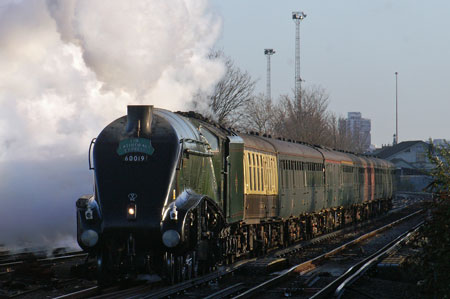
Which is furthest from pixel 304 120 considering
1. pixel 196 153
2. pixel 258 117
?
pixel 196 153

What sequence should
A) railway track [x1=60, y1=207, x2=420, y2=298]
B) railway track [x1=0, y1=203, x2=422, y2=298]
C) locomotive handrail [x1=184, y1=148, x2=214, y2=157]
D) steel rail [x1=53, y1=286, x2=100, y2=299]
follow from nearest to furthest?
1. steel rail [x1=53, y1=286, x2=100, y2=299]
2. railway track [x1=0, y1=203, x2=422, y2=298]
3. railway track [x1=60, y1=207, x2=420, y2=298]
4. locomotive handrail [x1=184, y1=148, x2=214, y2=157]

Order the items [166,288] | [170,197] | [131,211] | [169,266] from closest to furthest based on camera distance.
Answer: [131,211], [166,288], [170,197], [169,266]

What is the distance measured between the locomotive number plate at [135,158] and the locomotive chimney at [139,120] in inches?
16.8

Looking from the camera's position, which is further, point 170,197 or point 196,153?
point 196,153

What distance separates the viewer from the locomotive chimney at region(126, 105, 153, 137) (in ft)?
50.0

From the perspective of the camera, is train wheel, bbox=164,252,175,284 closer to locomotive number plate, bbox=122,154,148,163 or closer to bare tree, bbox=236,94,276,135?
locomotive number plate, bbox=122,154,148,163

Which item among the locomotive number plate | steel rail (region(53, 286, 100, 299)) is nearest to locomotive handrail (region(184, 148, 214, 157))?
the locomotive number plate

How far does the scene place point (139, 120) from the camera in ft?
50.1

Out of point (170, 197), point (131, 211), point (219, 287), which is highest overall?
point (170, 197)

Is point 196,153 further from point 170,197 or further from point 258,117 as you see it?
point 258,117

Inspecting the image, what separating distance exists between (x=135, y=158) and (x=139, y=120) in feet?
2.50

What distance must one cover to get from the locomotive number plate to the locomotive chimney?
0.43m

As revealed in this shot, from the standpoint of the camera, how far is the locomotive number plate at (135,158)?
15.0 meters

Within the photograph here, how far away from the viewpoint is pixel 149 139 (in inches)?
598
